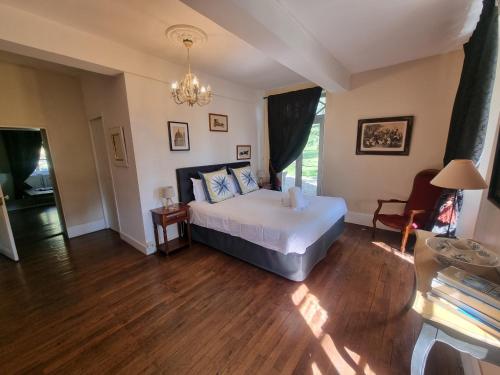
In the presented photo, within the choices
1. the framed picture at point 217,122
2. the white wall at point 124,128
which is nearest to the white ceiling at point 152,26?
the white wall at point 124,128

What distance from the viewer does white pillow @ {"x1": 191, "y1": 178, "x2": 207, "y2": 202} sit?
332 cm

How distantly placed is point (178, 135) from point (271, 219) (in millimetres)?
1887

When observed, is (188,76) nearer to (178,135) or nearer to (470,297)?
(178,135)

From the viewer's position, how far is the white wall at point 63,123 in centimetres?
302

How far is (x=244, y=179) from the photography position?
383cm

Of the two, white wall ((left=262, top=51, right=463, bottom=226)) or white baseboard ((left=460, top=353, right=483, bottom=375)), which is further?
white wall ((left=262, top=51, right=463, bottom=226))

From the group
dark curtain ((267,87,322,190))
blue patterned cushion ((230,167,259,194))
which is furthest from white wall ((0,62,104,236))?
dark curtain ((267,87,322,190))

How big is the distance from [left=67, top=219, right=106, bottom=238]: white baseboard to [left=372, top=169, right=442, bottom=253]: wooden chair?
4763mm

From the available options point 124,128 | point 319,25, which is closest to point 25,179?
point 124,128

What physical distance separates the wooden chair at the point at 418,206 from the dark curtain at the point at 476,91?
519 mm

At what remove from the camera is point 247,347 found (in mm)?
1598

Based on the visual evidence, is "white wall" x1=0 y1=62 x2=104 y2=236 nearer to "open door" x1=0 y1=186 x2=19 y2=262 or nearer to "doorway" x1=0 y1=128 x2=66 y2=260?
"open door" x1=0 y1=186 x2=19 y2=262

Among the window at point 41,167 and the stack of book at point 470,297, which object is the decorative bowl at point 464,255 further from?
the window at point 41,167

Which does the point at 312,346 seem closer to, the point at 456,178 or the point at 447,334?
the point at 447,334
